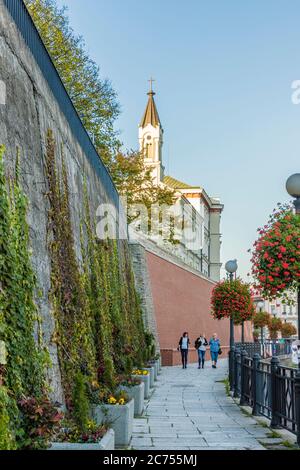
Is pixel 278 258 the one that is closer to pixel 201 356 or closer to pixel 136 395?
pixel 136 395

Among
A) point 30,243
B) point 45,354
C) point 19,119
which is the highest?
point 19,119

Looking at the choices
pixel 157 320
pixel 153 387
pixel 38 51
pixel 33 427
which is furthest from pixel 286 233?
pixel 157 320

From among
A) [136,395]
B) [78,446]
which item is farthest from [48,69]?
[78,446]

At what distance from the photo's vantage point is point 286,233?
43.4 feet

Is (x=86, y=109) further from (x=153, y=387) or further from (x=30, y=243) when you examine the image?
(x=30, y=243)

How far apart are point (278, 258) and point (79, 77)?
91.5 ft

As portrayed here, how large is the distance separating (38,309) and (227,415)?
24.4 ft

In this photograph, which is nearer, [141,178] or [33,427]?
[33,427]

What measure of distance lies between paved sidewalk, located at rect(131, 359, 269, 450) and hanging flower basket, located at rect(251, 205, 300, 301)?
2553 millimetres

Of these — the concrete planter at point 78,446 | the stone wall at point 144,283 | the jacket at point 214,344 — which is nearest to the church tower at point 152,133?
the stone wall at point 144,283

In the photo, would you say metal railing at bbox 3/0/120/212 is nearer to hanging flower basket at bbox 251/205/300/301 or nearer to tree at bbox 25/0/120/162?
hanging flower basket at bbox 251/205/300/301

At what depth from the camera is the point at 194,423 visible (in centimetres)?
1364

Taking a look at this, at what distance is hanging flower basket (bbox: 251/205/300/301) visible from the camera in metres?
12.9

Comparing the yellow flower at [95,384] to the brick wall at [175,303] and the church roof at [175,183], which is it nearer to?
the brick wall at [175,303]
